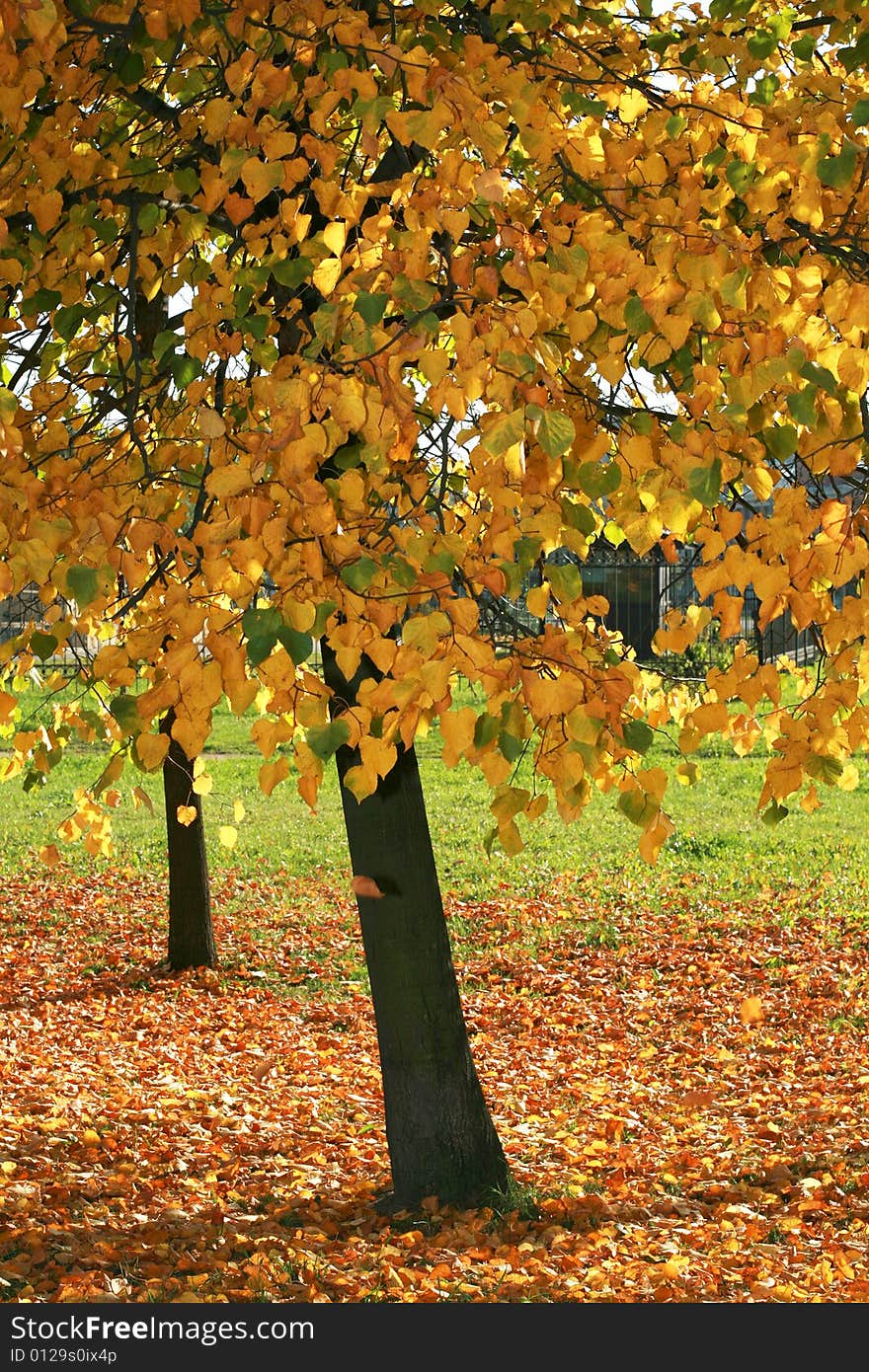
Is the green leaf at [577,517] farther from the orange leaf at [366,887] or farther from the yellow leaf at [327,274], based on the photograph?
the orange leaf at [366,887]

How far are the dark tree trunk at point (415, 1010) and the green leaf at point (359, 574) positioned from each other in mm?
2118

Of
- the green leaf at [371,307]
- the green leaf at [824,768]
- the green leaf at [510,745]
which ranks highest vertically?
the green leaf at [371,307]

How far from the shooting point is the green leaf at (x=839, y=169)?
309cm

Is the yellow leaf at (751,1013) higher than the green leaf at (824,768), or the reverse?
the green leaf at (824,768)

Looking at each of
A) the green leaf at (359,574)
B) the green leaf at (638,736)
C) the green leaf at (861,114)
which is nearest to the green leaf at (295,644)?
the green leaf at (359,574)

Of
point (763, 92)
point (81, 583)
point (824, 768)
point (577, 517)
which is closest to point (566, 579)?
point (577, 517)

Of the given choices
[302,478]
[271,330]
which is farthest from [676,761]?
[302,478]

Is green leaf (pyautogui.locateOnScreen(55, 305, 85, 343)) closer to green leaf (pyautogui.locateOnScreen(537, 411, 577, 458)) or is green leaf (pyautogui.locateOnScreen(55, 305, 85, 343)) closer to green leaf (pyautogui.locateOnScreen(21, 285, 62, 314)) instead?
green leaf (pyautogui.locateOnScreen(21, 285, 62, 314))

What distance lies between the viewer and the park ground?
184 inches

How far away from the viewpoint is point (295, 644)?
9.21 ft

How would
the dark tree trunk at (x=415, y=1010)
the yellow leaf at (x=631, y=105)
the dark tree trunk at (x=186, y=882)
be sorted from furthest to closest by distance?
the dark tree trunk at (x=186, y=882)
the dark tree trunk at (x=415, y=1010)
the yellow leaf at (x=631, y=105)

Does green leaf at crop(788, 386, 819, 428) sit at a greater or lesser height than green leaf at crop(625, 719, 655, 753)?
greater

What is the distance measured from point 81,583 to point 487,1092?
4.97 m

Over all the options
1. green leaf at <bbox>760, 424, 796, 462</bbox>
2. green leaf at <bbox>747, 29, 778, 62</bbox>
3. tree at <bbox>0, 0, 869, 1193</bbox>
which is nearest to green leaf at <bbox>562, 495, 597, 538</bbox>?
tree at <bbox>0, 0, 869, 1193</bbox>
